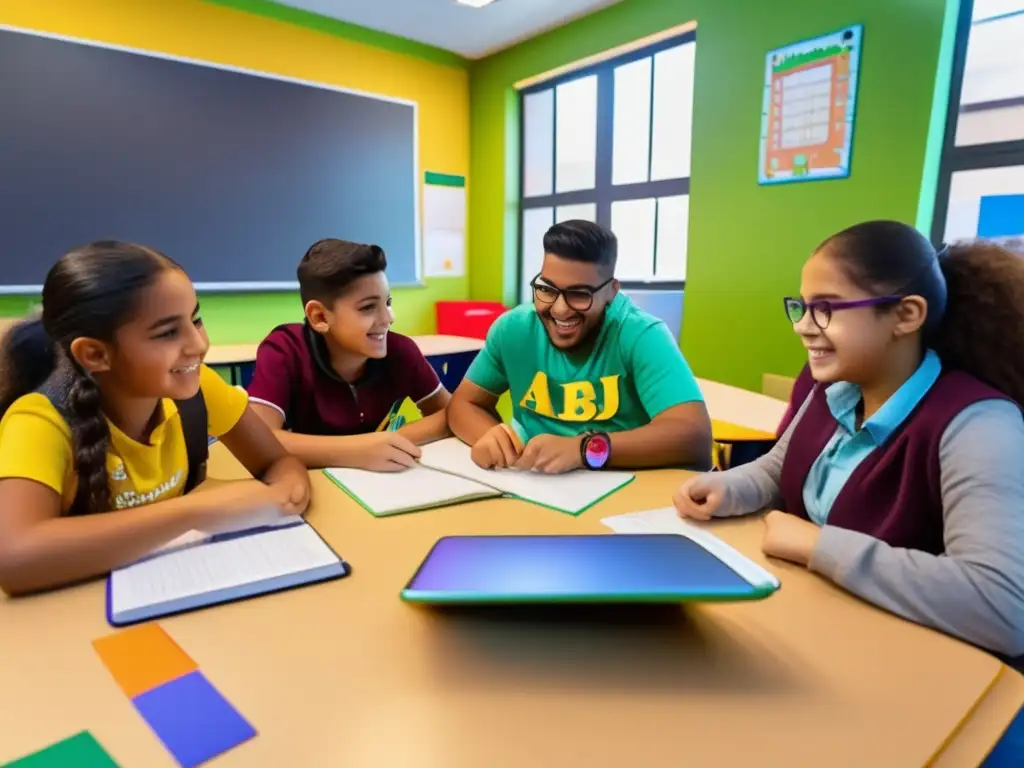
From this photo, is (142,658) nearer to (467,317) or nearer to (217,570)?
(217,570)

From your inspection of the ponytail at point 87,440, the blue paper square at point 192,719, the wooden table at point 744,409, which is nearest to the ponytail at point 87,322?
the ponytail at point 87,440

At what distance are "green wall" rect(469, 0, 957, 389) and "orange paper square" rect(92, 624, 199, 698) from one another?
220 cm

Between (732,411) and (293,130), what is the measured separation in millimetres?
3000

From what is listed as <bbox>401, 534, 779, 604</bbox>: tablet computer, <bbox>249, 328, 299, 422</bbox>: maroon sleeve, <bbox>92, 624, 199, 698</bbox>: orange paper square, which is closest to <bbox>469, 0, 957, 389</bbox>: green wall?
<bbox>249, 328, 299, 422</bbox>: maroon sleeve

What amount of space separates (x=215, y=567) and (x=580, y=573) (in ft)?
1.53

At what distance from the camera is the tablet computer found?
22.9 inches

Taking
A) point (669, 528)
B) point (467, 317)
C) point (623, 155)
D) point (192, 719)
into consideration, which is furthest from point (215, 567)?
point (623, 155)

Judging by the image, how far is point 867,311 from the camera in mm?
889

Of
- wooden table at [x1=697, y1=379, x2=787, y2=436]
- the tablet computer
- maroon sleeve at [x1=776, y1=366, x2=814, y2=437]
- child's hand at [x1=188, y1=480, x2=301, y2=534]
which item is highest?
maroon sleeve at [x1=776, y1=366, x2=814, y2=437]

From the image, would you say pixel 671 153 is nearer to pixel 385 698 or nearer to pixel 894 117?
pixel 894 117

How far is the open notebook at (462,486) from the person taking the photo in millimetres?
1047

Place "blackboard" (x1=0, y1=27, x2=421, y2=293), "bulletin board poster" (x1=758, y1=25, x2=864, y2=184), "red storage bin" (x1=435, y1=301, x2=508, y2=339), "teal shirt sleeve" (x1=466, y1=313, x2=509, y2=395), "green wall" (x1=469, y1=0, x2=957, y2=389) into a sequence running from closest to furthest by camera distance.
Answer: "teal shirt sleeve" (x1=466, y1=313, x2=509, y2=395) → "green wall" (x1=469, y1=0, x2=957, y2=389) → "bulletin board poster" (x1=758, y1=25, x2=864, y2=184) → "blackboard" (x1=0, y1=27, x2=421, y2=293) → "red storage bin" (x1=435, y1=301, x2=508, y2=339)

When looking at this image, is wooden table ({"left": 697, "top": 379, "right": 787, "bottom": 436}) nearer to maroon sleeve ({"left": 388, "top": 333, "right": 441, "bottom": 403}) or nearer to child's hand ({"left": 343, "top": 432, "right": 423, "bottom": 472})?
maroon sleeve ({"left": 388, "top": 333, "right": 441, "bottom": 403})

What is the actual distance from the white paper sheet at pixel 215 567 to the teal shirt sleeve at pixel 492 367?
32.9 inches
